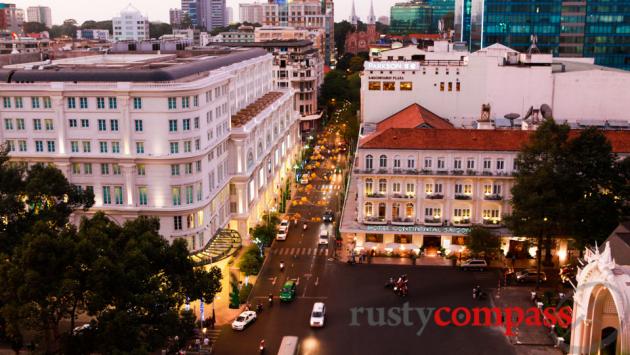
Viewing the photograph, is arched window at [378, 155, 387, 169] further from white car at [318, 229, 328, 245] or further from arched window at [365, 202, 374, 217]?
white car at [318, 229, 328, 245]

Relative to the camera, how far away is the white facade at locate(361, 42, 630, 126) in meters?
114

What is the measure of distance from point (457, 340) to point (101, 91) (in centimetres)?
4453

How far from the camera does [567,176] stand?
7662cm

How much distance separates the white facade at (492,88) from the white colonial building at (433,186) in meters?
28.6

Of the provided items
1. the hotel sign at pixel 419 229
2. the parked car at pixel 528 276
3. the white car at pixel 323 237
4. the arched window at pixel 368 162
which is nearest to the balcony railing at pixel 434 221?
the hotel sign at pixel 419 229

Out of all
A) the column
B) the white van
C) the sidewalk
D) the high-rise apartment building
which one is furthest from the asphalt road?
the high-rise apartment building

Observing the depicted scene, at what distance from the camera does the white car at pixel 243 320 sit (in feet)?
220

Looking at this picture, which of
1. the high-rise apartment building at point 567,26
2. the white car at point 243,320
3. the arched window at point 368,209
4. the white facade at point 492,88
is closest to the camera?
the white car at point 243,320

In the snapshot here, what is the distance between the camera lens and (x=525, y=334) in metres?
65.7

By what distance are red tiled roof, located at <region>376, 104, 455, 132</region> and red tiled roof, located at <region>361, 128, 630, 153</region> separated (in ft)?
28.4

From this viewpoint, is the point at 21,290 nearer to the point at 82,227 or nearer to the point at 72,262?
the point at 72,262

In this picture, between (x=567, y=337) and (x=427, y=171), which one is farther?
(x=427, y=171)

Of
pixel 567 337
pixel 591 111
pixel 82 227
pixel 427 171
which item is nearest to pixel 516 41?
pixel 591 111

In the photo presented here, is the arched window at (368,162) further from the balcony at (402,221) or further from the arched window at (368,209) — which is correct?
the balcony at (402,221)
